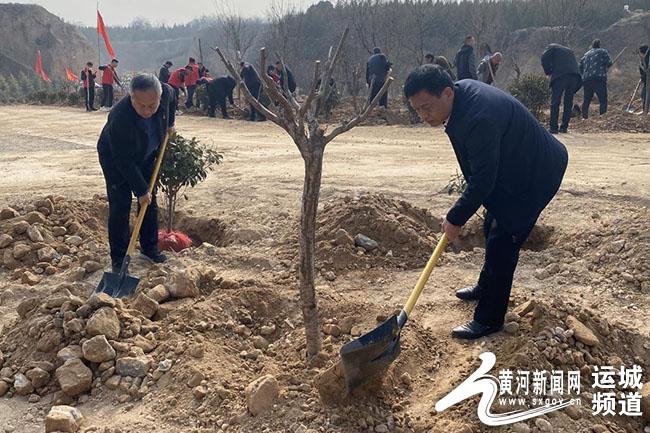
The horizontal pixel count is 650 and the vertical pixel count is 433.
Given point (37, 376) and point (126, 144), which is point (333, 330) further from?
point (126, 144)

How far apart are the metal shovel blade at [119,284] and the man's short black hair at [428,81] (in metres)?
2.37

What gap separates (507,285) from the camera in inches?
127

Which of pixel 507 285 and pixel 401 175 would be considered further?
pixel 401 175

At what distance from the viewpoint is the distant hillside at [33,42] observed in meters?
36.8

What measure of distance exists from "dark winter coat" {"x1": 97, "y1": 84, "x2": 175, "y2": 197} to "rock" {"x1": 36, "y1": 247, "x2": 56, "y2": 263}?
96 centimetres

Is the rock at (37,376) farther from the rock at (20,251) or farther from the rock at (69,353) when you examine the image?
the rock at (20,251)

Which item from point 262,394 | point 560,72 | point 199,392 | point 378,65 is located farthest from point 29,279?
point 378,65

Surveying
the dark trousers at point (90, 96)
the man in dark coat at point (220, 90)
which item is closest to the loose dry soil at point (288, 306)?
the man in dark coat at point (220, 90)

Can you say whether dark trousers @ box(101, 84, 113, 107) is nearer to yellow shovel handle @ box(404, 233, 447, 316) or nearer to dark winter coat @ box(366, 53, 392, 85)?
dark winter coat @ box(366, 53, 392, 85)

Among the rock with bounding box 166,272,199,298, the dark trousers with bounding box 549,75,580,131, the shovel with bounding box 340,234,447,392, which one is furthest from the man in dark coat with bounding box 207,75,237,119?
the shovel with bounding box 340,234,447,392

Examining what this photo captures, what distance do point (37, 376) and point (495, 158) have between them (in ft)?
8.54

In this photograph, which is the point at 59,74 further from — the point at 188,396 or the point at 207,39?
the point at 188,396

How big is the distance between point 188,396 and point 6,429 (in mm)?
874

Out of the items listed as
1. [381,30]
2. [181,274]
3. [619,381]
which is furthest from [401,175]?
[381,30]
